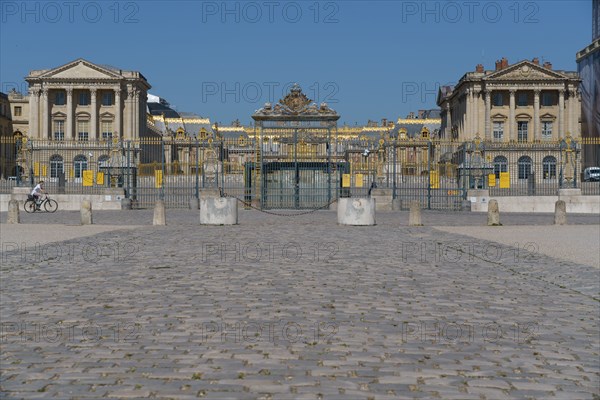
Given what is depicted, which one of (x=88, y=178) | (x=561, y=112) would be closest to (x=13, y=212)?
(x=88, y=178)

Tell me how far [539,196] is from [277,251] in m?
22.0

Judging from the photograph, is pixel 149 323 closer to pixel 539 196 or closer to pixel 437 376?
pixel 437 376

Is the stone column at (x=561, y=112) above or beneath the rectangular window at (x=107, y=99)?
beneath

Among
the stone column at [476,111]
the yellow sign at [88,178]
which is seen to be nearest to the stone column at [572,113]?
the stone column at [476,111]

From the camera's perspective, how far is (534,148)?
63844 mm

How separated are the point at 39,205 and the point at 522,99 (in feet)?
237

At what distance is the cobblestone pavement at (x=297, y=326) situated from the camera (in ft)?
16.0

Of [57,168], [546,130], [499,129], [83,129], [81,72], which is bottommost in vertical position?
[57,168]

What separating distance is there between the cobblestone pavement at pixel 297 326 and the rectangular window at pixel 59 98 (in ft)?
283

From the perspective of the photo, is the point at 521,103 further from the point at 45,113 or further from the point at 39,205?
the point at 39,205

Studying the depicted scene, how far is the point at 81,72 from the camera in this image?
303ft

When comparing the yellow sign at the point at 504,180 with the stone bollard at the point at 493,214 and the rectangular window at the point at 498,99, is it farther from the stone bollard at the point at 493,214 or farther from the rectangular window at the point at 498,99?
the rectangular window at the point at 498,99

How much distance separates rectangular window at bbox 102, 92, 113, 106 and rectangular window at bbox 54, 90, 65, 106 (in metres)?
4.77

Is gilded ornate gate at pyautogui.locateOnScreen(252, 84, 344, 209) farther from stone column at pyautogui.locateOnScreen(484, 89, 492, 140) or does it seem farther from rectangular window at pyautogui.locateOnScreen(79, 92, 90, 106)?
rectangular window at pyautogui.locateOnScreen(79, 92, 90, 106)
